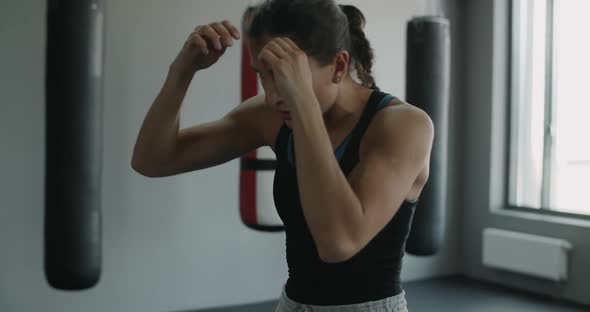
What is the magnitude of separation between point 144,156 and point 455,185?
375 centimetres

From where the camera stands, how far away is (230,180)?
347 cm

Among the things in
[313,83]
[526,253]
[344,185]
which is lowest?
[526,253]

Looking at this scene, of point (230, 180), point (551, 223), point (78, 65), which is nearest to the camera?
point (78, 65)

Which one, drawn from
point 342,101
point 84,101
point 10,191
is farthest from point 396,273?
point 10,191

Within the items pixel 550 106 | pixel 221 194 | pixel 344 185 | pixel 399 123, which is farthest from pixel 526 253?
pixel 344 185

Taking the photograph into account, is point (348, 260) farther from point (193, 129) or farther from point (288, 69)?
point (193, 129)

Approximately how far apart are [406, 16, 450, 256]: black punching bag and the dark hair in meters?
1.93

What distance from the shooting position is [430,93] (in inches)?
113

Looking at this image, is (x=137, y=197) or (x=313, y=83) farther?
(x=137, y=197)

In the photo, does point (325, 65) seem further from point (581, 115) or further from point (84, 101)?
point (581, 115)

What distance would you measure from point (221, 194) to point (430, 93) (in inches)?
52.2

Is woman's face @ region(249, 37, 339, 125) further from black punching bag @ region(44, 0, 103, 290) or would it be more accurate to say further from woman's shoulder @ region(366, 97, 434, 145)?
black punching bag @ region(44, 0, 103, 290)

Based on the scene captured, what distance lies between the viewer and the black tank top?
0.94 meters

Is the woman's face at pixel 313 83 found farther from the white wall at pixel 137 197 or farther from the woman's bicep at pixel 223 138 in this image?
the white wall at pixel 137 197
